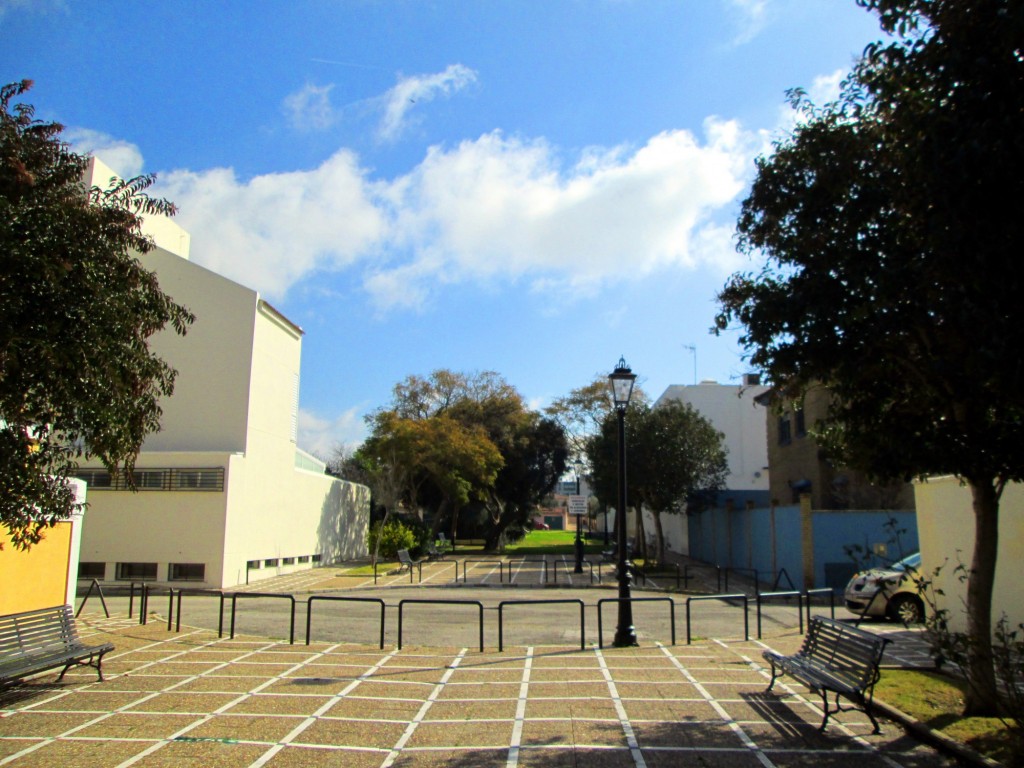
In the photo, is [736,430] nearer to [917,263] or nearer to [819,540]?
[819,540]

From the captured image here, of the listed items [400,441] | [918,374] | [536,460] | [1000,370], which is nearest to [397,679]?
[918,374]

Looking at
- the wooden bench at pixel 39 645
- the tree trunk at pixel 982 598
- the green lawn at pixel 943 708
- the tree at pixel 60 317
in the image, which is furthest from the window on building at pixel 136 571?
the tree trunk at pixel 982 598

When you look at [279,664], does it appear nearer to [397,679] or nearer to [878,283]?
[397,679]

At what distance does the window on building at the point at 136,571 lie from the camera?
2447 centimetres

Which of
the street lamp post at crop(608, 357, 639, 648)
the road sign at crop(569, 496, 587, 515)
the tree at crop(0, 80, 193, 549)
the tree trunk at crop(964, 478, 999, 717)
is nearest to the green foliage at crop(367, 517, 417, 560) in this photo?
the road sign at crop(569, 496, 587, 515)

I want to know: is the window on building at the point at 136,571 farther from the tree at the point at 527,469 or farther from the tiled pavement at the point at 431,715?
the tree at the point at 527,469

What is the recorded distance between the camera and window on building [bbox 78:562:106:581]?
80.4 ft

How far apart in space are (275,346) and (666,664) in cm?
2225

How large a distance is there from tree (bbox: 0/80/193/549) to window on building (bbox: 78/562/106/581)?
18238 millimetres

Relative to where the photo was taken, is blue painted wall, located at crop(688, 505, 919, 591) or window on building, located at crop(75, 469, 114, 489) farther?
window on building, located at crop(75, 469, 114, 489)

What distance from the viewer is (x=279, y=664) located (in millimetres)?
10664

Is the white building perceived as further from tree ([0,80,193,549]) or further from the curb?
tree ([0,80,193,549])

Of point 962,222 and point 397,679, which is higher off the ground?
point 962,222

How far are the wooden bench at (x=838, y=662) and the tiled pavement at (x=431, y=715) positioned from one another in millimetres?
346
